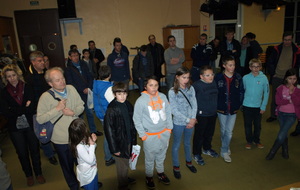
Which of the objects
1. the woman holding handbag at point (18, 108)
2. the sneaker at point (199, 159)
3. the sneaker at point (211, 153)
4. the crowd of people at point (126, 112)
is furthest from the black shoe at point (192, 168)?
the woman holding handbag at point (18, 108)

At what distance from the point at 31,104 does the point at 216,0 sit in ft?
24.4

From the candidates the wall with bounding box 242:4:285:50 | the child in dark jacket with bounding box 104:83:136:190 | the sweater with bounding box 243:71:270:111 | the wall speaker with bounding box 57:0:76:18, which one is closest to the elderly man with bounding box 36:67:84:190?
the child in dark jacket with bounding box 104:83:136:190

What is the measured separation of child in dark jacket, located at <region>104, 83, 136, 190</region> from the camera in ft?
8.07

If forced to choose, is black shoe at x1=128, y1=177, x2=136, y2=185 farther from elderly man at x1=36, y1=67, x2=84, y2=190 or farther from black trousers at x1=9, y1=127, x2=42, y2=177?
black trousers at x1=9, y1=127, x2=42, y2=177

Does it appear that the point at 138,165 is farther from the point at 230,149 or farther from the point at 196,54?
the point at 196,54

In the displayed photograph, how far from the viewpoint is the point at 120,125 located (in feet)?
8.19

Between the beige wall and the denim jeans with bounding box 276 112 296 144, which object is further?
the beige wall

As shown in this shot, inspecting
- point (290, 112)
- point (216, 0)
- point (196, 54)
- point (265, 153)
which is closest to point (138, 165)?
point (265, 153)

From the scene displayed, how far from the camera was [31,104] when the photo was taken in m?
2.83

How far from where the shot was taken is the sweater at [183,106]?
2.89 m

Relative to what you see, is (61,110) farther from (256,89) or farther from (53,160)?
(256,89)

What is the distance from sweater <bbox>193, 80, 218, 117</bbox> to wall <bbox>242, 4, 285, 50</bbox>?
6.99 m

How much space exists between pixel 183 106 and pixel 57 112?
4.83 ft

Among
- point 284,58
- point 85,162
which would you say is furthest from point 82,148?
point 284,58
